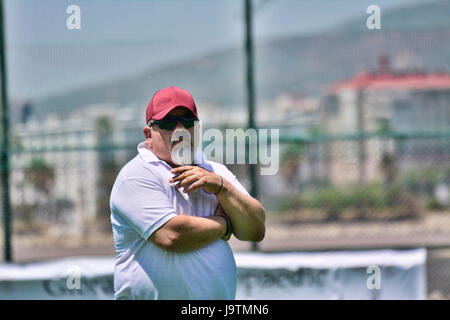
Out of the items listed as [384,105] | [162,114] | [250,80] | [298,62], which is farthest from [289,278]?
[298,62]

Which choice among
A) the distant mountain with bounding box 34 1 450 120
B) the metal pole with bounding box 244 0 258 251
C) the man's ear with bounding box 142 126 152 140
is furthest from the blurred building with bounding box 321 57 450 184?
the man's ear with bounding box 142 126 152 140

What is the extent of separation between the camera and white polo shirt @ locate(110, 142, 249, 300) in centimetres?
229

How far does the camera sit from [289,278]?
15.5ft

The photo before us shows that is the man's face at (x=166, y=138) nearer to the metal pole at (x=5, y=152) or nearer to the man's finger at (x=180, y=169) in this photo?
the man's finger at (x=180, y=169)

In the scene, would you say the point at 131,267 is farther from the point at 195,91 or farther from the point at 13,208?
the point at 195,91

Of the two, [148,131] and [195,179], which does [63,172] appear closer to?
[148,131]

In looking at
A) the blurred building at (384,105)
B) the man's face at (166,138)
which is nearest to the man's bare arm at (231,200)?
the man's face at (166,138)

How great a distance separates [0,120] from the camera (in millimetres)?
5309

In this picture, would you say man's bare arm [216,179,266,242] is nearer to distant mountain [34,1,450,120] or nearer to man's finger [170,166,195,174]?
man's finger [170,166,195,174]

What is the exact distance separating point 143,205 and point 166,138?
0.91 ft

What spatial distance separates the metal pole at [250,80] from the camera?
17.4ft

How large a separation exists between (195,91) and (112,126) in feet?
6.71
